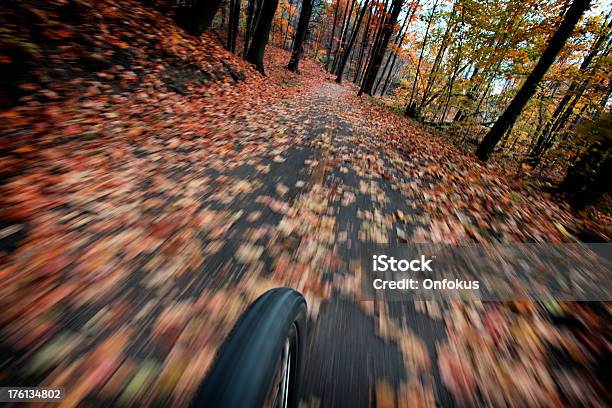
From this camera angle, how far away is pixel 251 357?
94cm

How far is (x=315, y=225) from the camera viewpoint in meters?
2.83

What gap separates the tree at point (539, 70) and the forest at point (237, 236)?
0.04 meters

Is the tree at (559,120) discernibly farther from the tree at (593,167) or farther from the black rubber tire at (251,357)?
the black rubber tire at (251,357)

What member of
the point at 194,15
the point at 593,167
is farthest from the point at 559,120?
the point at 194,15

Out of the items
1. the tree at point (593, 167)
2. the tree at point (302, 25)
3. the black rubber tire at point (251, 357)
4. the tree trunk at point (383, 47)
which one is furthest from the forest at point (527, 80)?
the black rubber tire at point (251, 357)

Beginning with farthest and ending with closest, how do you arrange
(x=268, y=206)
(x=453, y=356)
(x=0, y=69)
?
(x=0, y=69)
(x=268, y=206)
(x=453, y=356)

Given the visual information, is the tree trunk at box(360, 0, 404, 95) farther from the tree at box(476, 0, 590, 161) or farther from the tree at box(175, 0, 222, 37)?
the tree at box(175, 0, 222, 37)

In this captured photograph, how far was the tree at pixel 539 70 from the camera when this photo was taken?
536cm

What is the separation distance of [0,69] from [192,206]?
3215 millimetres

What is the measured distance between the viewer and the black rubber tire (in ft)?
2.75

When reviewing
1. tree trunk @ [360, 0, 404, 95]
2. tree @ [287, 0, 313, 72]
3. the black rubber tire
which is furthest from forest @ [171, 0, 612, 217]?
the black rubber tire

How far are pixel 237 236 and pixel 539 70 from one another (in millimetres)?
7806

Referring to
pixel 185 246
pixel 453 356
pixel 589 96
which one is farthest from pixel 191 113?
pixel 589 96

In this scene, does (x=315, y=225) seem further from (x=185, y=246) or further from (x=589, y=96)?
(x=589, y=96)
